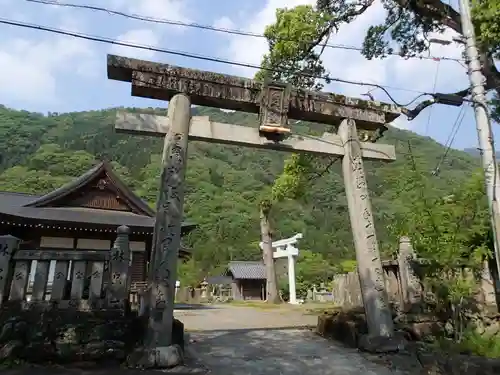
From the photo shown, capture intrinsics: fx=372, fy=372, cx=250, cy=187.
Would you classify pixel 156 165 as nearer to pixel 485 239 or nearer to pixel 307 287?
pixel 307 287

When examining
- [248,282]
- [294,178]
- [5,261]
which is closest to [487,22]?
[294,178]

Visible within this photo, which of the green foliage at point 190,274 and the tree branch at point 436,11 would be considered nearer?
the tree branch at point 436,11

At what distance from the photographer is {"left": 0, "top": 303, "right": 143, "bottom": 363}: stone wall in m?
5.12

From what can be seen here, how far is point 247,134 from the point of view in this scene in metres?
7.49

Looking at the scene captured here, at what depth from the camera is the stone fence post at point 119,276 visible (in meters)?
5.81

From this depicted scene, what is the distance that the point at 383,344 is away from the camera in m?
6.44

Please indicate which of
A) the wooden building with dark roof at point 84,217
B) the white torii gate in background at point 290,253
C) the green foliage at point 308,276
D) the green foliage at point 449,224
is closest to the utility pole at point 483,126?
the green foliage at point 449,224

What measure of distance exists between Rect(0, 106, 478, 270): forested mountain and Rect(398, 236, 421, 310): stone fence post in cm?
3040

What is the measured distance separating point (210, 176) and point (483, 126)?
72351mm

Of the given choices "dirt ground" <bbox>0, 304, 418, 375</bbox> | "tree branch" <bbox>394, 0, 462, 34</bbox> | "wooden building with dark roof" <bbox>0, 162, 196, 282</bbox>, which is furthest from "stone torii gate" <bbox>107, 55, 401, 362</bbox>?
"wooden building with dark roof" <bbox>0, 162, 196, 282</bbox>

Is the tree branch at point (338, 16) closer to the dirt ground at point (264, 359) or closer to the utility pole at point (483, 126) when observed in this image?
the utility pole at point (483, 126)

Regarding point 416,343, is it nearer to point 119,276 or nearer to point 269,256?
point 119,276

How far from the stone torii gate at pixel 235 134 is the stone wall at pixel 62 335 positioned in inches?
18.2

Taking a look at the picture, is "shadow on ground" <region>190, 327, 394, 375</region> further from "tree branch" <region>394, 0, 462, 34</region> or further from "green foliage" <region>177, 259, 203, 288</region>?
"green foliage" <region>177, 259, 203, 288</region>
